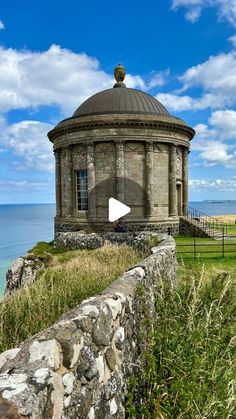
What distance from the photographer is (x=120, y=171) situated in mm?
Result: 23094

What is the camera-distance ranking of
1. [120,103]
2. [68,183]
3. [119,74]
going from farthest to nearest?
[119,74] → [68,183] → [120,103]

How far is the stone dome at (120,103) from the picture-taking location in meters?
24.4

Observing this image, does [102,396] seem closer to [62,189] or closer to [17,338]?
[17,338]

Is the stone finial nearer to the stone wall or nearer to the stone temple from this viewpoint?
the stone temple

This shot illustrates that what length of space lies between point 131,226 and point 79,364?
20652 mm

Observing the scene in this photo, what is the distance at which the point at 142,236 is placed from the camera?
1545 centimetres

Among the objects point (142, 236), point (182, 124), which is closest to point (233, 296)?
point (142, 236)

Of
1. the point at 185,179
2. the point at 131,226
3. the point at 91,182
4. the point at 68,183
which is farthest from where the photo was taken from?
the point at 185,179

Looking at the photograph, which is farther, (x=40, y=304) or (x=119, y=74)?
(x=119, y=74)

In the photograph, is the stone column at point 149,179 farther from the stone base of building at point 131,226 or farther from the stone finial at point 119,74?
the stone finial at point 119,74

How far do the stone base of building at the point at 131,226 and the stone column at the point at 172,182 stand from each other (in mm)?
845

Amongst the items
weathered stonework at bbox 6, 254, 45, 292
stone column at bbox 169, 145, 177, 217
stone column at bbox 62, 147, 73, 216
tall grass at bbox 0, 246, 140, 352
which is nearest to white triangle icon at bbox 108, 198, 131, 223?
stone column at bbox 62, 147, 73, 216

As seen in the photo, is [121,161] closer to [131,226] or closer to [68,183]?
[131,226]

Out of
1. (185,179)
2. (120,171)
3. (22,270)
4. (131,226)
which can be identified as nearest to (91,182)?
(120,171)
